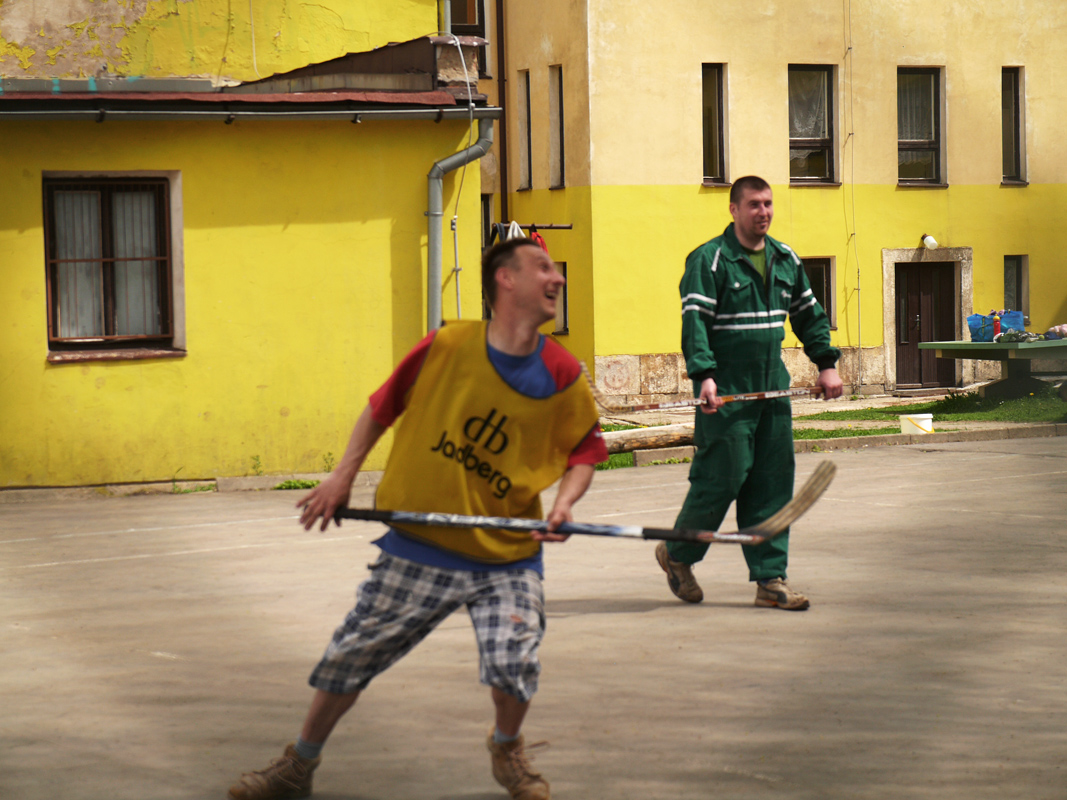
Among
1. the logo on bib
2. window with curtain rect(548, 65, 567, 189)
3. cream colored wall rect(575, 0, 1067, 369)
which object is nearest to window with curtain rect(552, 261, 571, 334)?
cream colored wall rect(575, 0, 1067, 369)

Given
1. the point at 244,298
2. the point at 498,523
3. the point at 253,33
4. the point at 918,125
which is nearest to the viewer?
the point at 498,523

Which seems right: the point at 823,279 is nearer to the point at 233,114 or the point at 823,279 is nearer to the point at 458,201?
the point at 458,201

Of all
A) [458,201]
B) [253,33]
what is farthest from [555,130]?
[253,33]

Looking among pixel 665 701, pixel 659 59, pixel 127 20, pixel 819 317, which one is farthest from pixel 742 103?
pixel 665 701

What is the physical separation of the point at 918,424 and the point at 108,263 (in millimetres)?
8734

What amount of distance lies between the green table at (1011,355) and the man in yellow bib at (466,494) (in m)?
15.8

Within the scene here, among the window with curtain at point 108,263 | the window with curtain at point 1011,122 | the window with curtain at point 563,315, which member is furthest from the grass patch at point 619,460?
the window with curtain at point 1011,122

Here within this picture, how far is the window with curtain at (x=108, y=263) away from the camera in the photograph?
12625mm

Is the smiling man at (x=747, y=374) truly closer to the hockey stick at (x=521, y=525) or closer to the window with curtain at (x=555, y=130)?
the hockey stick at (x=521, y=525)

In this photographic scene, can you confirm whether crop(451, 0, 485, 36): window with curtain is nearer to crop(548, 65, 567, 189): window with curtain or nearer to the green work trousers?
crop(548, 65, 567, 189): window with curtain

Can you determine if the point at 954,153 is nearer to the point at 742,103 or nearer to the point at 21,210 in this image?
the point at 742,103

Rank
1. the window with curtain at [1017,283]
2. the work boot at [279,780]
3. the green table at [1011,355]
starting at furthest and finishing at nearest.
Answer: the window with curtain at [1017,283] < the green table at [1011,355] < the work boot at [279,780]

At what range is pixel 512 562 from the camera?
4207 millimetres

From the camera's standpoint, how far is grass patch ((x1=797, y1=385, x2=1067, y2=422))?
1781 cm
